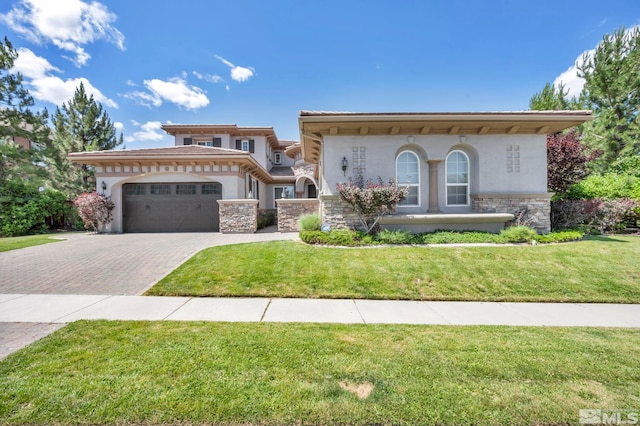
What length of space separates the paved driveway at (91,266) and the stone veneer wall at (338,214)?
15.6 ft

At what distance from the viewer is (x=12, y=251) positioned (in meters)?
9.10

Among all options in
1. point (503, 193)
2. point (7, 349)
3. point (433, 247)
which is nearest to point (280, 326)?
point (7, 349)

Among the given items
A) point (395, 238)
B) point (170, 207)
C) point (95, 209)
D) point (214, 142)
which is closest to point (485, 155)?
point (395, 238)

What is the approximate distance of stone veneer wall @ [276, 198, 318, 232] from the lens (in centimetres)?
1273

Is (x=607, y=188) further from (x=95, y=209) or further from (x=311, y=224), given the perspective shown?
(x=95, y=209)

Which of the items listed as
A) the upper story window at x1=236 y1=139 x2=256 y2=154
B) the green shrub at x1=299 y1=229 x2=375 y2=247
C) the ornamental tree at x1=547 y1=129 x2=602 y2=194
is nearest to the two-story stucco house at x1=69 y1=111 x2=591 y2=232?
the green shrub at x1=299 y1=229 x2=375 y2=247

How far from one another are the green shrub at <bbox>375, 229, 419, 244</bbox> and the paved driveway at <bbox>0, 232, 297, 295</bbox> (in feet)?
20.2

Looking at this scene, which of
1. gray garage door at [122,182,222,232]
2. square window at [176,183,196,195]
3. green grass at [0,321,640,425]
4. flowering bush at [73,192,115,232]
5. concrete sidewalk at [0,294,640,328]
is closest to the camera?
green grass at [0,321,640,425]

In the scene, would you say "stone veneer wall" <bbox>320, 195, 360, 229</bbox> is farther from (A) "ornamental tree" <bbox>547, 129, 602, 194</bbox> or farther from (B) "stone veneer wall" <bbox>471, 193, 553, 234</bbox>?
(A) "ornamental tree" <bbox>547, 129, 602, 194</bbox>

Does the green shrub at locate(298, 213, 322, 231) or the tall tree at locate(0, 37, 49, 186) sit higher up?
the tall tree at locate(0, 37, 49, 186)

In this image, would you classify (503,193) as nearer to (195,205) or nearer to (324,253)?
(324,253)

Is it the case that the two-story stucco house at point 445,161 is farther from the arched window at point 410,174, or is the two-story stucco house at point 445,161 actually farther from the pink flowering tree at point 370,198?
the pink flowering tree at point 370,198

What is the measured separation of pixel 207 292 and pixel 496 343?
5.19 meters

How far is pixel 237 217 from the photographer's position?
13.4m
